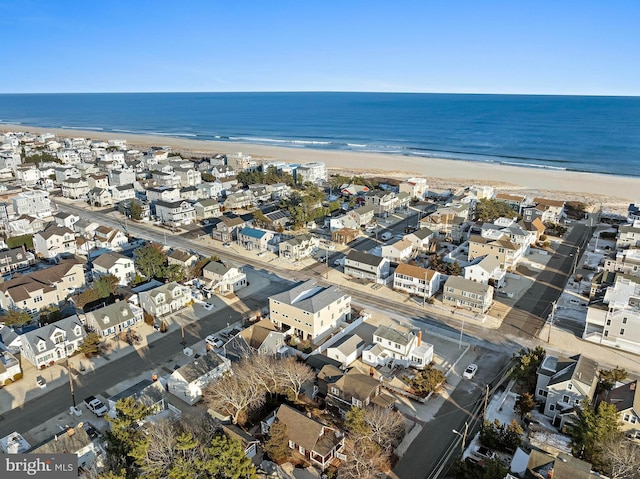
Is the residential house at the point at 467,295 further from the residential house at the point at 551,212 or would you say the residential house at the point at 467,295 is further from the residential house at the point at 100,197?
the residential house at the point at 100,197

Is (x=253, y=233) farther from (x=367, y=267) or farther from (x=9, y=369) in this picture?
(x=9, y=369)

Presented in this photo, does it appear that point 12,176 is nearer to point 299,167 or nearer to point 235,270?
point 299,167

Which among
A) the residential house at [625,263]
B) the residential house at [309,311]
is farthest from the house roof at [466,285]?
the residential house at [625,263]

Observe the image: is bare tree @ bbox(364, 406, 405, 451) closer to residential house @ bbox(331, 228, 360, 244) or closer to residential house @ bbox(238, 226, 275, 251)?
residential house @ bbox(238, 226, 275, 251)

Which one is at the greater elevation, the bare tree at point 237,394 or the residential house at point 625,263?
the residential house at point 625,263

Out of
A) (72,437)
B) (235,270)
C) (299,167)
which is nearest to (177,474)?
(72,437)

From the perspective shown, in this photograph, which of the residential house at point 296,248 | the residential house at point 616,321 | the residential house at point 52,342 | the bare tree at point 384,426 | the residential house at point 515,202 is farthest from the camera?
the residential house at point 515,202

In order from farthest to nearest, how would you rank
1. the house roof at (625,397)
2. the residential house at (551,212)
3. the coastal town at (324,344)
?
the residential house at (551,212) < the house roof at (625,397) < the coastal town at (324,344)
